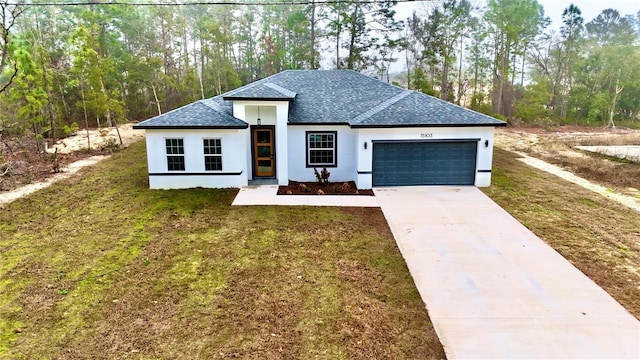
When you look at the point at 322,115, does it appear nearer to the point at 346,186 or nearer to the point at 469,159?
the point at 346,186

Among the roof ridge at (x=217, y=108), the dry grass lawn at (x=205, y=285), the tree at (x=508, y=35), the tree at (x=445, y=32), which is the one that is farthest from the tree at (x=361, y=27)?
the dry grass lawn at (x=205, y=285)

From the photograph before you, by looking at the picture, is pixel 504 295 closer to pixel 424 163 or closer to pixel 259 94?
pixel 424 163

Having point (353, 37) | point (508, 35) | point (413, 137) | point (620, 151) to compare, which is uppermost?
point (508, 35)

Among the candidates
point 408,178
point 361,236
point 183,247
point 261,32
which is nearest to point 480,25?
point 261,32

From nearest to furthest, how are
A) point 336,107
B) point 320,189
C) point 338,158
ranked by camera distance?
point 320,189
point 338,158
point 336,107

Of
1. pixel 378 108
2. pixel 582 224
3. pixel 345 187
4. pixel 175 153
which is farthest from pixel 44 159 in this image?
pixel 582 224

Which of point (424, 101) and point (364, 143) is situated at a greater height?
point (424, 101)
